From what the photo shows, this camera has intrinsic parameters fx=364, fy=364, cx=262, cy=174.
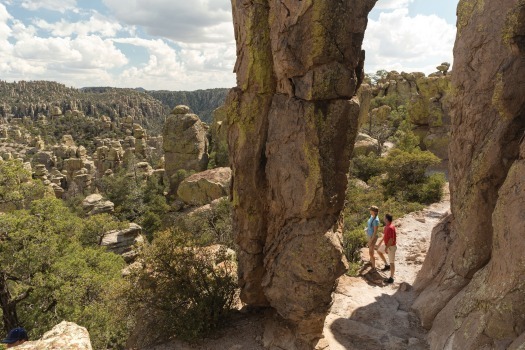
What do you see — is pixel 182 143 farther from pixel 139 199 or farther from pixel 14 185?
pixel 14 185

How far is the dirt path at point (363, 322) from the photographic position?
29.7 ft

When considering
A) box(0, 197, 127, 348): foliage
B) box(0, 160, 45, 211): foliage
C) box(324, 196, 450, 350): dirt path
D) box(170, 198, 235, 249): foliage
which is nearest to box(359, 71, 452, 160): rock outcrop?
box(170, 198, 235, 249): foliage

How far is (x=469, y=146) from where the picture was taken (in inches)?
311

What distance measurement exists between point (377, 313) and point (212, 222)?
1520 centimetres

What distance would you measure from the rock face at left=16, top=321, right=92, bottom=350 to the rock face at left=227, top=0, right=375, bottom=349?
433 cm

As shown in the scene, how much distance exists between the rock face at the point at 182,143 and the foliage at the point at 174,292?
2755 cm

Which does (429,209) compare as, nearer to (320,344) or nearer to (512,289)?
(320,344)

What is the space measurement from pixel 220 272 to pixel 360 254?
5.95 meters

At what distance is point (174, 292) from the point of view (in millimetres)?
10305

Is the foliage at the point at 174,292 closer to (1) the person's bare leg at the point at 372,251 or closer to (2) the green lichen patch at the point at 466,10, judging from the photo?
(1) the person's bare leg at the point at 372,251

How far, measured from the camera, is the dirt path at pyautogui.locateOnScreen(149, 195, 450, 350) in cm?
905

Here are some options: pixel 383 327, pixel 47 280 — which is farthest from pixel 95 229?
pixel 383 327

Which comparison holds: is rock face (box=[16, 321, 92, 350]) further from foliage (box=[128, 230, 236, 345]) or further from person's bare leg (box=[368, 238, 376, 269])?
person's bare leg (box=[368, 238, 376, 269])

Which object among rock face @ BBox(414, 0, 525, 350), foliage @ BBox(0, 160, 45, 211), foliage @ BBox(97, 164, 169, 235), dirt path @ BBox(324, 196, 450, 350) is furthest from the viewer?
foliage @ BBox(97, 164, 169, 235)
